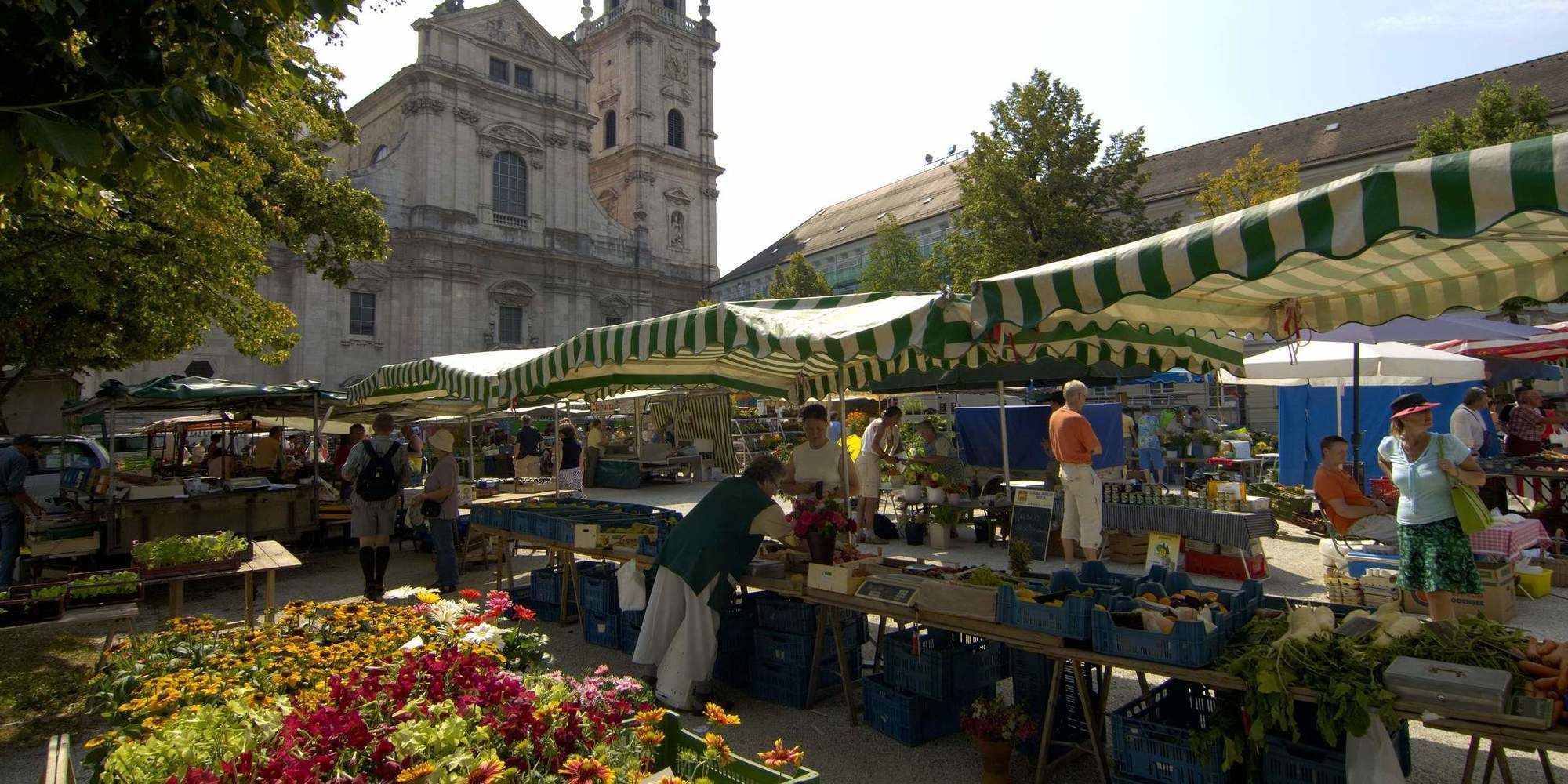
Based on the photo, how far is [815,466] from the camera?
25.1ft

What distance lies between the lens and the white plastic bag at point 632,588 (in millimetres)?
5875

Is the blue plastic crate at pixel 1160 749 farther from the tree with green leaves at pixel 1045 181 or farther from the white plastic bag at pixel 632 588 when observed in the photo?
the tree with green leaves at pixel 1045 181

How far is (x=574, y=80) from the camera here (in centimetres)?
4081

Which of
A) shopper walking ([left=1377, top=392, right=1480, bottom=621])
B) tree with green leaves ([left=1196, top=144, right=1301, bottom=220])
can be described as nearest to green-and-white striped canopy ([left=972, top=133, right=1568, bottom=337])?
shopper walking ([left=1377, top=392, right=1480, bottom=621])

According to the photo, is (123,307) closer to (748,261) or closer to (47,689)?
(47,689)

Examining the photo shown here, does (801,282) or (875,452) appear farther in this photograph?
(801,282)

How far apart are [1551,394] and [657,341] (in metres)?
26.9

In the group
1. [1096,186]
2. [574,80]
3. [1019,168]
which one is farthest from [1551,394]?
[574,80]

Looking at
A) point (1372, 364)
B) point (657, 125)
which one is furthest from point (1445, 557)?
point (657, 125)

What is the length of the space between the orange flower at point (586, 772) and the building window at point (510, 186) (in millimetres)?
38972

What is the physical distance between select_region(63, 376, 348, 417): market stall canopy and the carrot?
11.8m

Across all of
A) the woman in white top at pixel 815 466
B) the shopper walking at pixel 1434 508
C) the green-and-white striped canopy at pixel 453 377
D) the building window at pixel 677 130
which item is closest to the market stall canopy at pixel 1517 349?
the shopper walking at pixel 1434 508

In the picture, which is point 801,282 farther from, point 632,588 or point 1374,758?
point 1374,758

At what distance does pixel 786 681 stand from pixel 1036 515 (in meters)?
5.44
